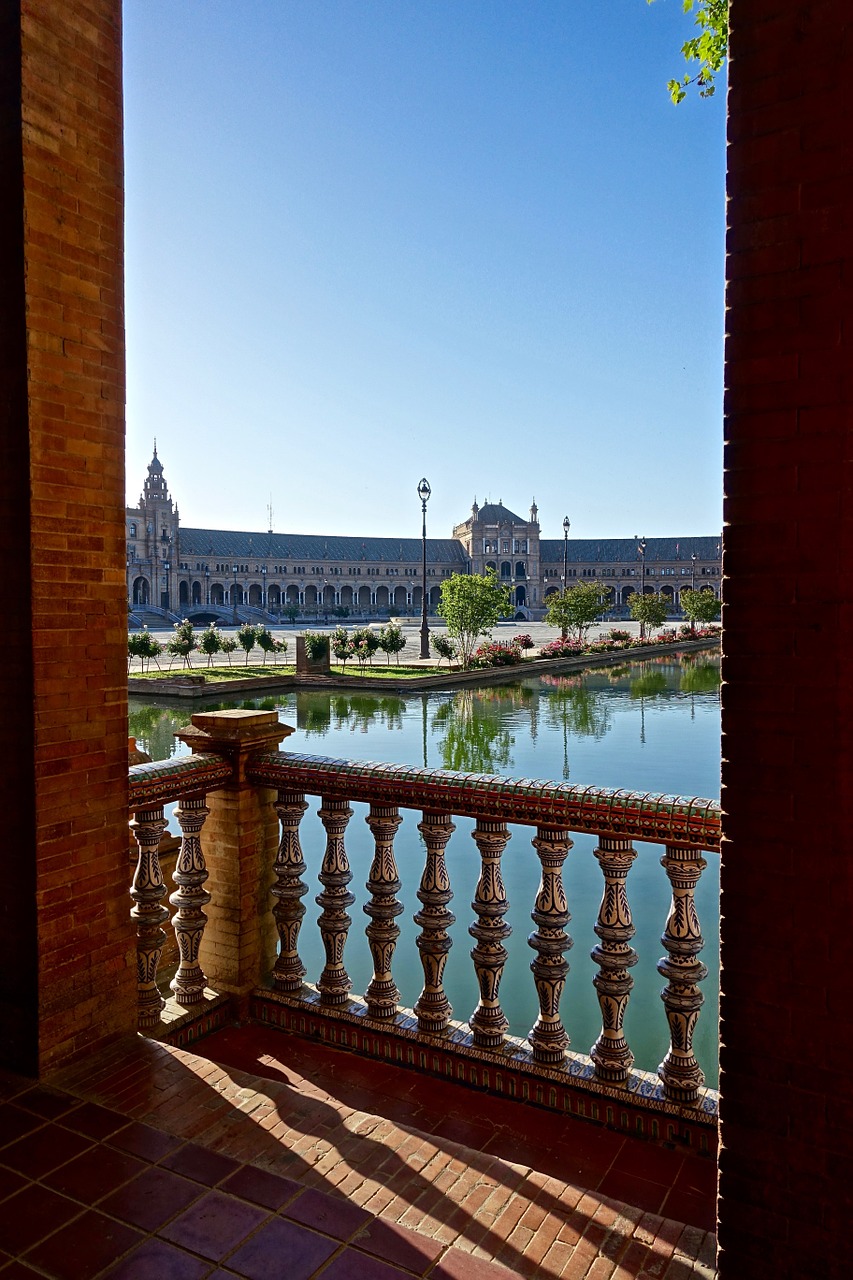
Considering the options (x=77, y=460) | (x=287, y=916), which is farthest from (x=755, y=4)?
(x=287, y=916)

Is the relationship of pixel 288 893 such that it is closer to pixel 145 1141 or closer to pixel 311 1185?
pixel 145 1141

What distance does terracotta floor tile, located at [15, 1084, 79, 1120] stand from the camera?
2.64 meters

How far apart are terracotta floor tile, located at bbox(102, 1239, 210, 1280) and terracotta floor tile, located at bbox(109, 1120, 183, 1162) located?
36 cm

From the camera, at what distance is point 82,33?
2990 millimetres

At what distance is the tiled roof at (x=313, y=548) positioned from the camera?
322 feet

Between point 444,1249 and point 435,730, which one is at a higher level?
point 444,1249

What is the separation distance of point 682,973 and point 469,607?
102ft

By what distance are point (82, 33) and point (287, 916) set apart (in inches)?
134

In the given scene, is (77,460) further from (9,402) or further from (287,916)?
(287,916)

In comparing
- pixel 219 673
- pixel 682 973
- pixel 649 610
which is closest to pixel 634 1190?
pixel 682 973

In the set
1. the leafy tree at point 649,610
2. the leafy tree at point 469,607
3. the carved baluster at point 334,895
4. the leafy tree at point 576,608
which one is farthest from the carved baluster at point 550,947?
the leafy tree at point 649,610

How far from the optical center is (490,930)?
3.08 meters

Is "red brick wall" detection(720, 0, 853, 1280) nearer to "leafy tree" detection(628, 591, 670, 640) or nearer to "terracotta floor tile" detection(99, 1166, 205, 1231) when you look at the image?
"terracotta floor tile" detection(99, 1166, 205, 1231)

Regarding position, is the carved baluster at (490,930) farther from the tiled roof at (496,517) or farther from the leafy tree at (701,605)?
the tiled roof at (496,517)
